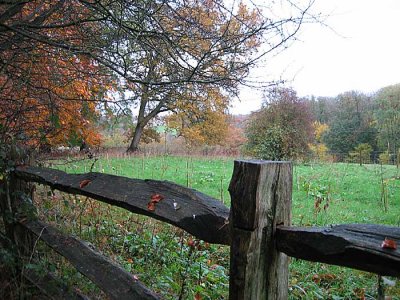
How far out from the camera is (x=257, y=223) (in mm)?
1271

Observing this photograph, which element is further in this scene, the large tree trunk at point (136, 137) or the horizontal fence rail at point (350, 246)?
the large tree trunk at point (136, 137)

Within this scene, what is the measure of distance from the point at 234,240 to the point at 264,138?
19246mm

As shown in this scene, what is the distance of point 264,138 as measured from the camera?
66.3 ft

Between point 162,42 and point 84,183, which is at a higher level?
point 162,42

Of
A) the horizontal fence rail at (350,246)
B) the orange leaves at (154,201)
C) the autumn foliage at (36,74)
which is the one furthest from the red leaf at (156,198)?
the autumn foliage at (36,74)

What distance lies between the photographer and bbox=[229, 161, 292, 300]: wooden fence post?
4.12 feet

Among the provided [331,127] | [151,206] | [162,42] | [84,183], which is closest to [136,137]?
[331,127]

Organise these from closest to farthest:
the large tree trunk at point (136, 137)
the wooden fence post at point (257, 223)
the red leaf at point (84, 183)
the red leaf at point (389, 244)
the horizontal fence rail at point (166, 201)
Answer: the red leaf at point (389, 244), the wooden fence post at point (257, 223), the horizontal fence rail at point (166, 201), the red leaf at point (84, 183), the large tree trunk at point (136, 137)

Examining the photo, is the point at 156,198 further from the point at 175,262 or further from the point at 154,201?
the point at 175,262

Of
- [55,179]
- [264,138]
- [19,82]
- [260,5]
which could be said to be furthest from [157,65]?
[264,138]

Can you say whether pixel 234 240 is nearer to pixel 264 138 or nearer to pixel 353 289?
pixel 353 289

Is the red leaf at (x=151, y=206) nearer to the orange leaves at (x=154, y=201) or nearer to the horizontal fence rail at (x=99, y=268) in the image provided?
the orange leaves at (x=154, y=201)

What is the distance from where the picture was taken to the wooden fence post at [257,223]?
1257 mm

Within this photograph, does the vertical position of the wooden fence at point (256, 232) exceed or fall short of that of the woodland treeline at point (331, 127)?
it falls short
